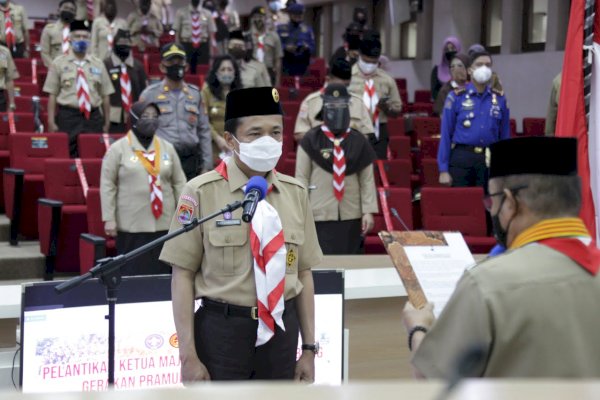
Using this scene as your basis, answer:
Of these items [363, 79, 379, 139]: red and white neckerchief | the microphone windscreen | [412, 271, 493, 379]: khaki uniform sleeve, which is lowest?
[412, 271, 493, 379]: khaki uniform sleeve

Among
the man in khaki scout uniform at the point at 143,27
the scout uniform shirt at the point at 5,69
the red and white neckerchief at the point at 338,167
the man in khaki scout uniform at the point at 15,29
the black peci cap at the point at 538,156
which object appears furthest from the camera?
the man in khaki scout uniform at the point at 143,27

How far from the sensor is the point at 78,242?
8195 millimetres

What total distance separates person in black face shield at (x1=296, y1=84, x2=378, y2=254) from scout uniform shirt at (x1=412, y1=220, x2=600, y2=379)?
4757 millimetres

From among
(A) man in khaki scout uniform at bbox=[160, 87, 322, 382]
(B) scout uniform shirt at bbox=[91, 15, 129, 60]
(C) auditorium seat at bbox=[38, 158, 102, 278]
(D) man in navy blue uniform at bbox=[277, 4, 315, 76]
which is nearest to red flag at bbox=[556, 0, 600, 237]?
(A) man in khaki scout uniform at bbox=[160, 87, 322, 382]

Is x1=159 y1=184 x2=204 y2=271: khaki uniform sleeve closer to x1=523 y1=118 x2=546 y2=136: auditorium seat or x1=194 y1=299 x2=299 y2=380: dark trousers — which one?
x1=194 y1=299 x2=299 y2=380: dark trousers

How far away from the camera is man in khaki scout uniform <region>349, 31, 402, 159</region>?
980cm

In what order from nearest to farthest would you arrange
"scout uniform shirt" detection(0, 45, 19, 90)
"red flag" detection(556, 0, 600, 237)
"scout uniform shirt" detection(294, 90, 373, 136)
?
"red flag" detection(556, 0, 600, 237) → "scout uniform shirt" detection(294, 90, 373, 136) → "scout uniform shirt" detection(0, 45, 19, 90)

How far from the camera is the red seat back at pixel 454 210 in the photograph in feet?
26.7

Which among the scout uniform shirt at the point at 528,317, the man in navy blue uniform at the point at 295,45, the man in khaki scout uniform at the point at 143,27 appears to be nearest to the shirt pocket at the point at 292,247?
the scout uniform shirt at the point at 528,317

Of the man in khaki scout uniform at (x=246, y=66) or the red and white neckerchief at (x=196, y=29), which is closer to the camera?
the man in khaki scout uniform at (x=246, y=66)

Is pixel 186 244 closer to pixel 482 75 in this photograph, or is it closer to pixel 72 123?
pixel 482 75

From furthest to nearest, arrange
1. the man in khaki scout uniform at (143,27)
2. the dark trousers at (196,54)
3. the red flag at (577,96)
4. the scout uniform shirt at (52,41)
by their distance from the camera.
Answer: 1. the man in khaki scout uniform at (143,27)
2. the dark trousers at (196,54)
3. the scout uniform shirt at (52,41)
4. the red flag at (577,96)

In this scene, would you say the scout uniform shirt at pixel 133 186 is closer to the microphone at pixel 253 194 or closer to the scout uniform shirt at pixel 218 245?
the scout uniform shirt at pixel 218 245

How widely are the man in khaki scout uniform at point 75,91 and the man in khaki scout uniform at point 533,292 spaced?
8158mm
